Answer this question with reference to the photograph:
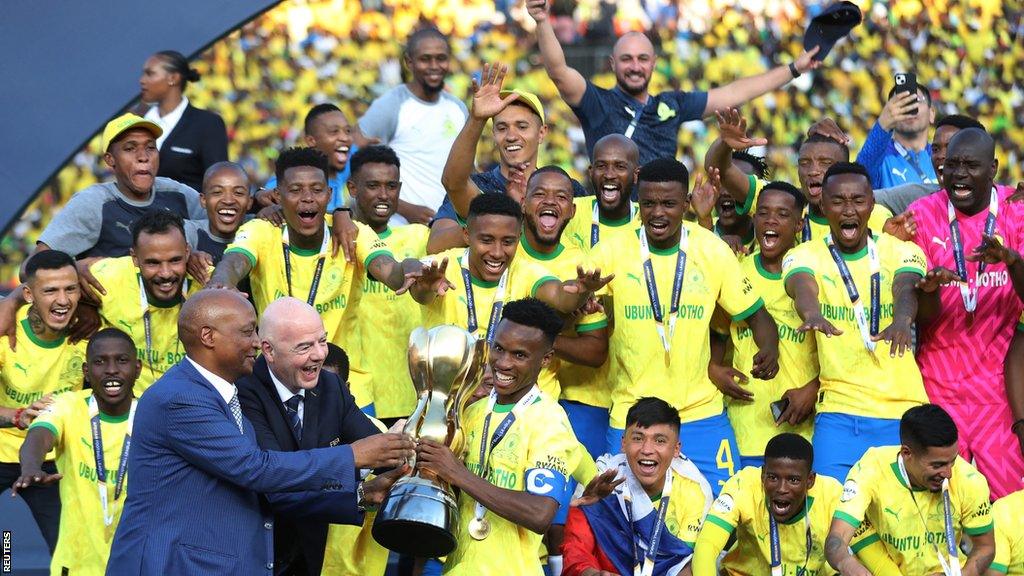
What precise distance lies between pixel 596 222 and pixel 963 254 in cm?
194

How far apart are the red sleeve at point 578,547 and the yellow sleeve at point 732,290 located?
1.36m

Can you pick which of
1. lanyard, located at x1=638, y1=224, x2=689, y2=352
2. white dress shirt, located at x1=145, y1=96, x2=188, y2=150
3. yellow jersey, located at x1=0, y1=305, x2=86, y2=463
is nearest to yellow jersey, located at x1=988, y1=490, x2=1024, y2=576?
lanyard, located at x1=638, y1=224, x2=689, y2=352

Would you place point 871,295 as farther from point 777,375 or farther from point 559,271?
point 559,271

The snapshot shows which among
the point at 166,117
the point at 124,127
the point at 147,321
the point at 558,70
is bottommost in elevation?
the point at 147,321

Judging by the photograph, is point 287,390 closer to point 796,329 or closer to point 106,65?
point 796,329

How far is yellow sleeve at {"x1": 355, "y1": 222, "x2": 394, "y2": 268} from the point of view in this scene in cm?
814

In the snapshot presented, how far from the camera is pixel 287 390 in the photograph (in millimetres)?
6305

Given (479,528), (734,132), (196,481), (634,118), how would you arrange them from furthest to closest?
(634,118), (734,132), (479,528), (196,481)

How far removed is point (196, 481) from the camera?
5.86 m

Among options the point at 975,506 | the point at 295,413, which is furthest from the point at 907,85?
the point at 295,413

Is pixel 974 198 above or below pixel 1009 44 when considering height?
below

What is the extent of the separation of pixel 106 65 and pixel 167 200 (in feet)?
6.37

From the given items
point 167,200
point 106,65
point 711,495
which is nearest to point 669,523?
point 711,495

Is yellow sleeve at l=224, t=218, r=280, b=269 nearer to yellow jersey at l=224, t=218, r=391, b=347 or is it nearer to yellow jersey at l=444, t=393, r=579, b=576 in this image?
yellow jersey at l=224, t=218, r=391, b=347
